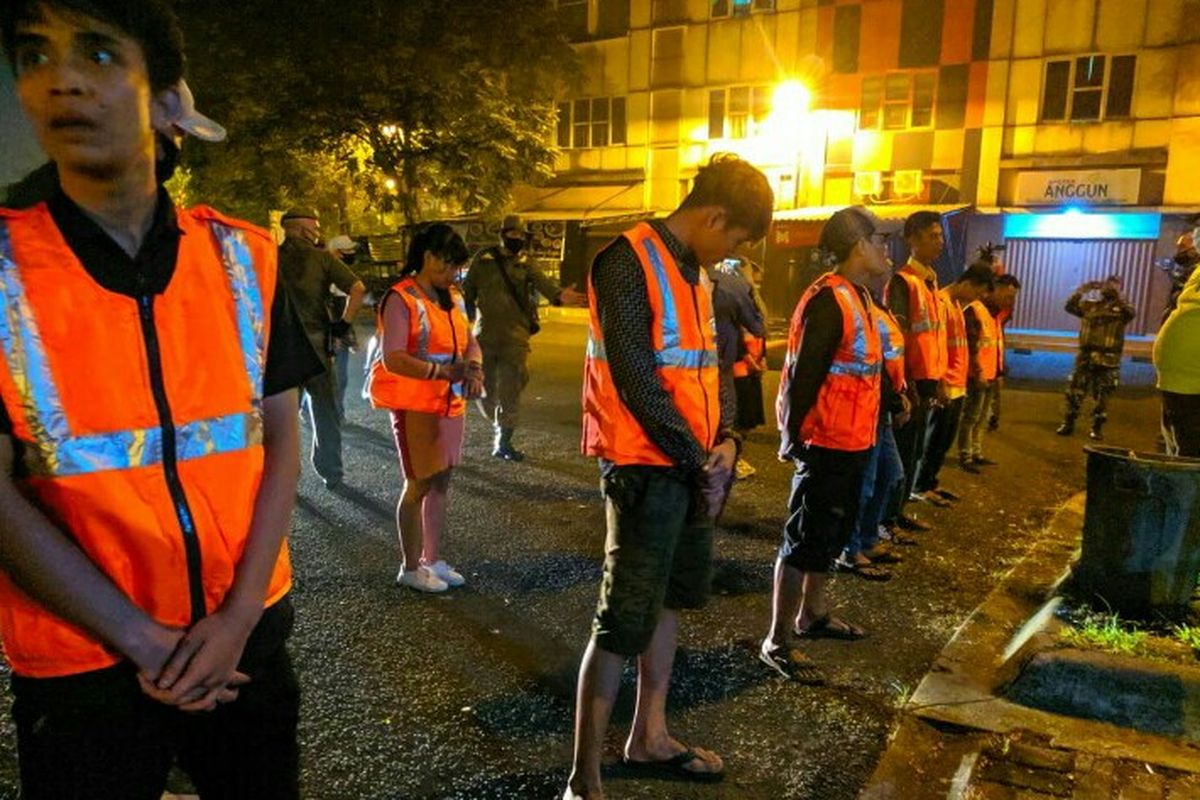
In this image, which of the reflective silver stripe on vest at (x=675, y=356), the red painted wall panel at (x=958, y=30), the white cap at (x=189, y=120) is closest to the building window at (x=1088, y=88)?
the red painted wall panel at (x=958, y=30)

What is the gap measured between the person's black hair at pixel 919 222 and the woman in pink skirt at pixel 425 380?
3062 millimetres

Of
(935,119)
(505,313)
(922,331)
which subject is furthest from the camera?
(935,119)

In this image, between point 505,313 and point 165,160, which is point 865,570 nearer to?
point 505,313

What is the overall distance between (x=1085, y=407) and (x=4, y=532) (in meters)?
12.8

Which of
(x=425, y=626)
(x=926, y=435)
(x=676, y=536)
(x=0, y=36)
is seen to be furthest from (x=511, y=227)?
(x=0, y=36)

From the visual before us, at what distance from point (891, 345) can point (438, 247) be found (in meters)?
2.45

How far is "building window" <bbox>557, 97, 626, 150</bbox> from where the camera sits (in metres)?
30.4

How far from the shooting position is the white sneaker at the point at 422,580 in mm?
4691

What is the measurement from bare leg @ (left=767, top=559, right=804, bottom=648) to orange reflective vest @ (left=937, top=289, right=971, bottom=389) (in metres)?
3.13

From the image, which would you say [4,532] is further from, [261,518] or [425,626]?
[425,626]

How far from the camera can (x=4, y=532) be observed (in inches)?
53.5

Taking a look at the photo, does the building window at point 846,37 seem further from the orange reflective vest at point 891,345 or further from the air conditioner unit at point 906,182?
the orange reflective vest at point 891,345

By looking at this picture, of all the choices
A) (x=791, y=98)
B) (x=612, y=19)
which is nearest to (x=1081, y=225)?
(x=791, y=98)

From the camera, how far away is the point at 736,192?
2.72 meters
